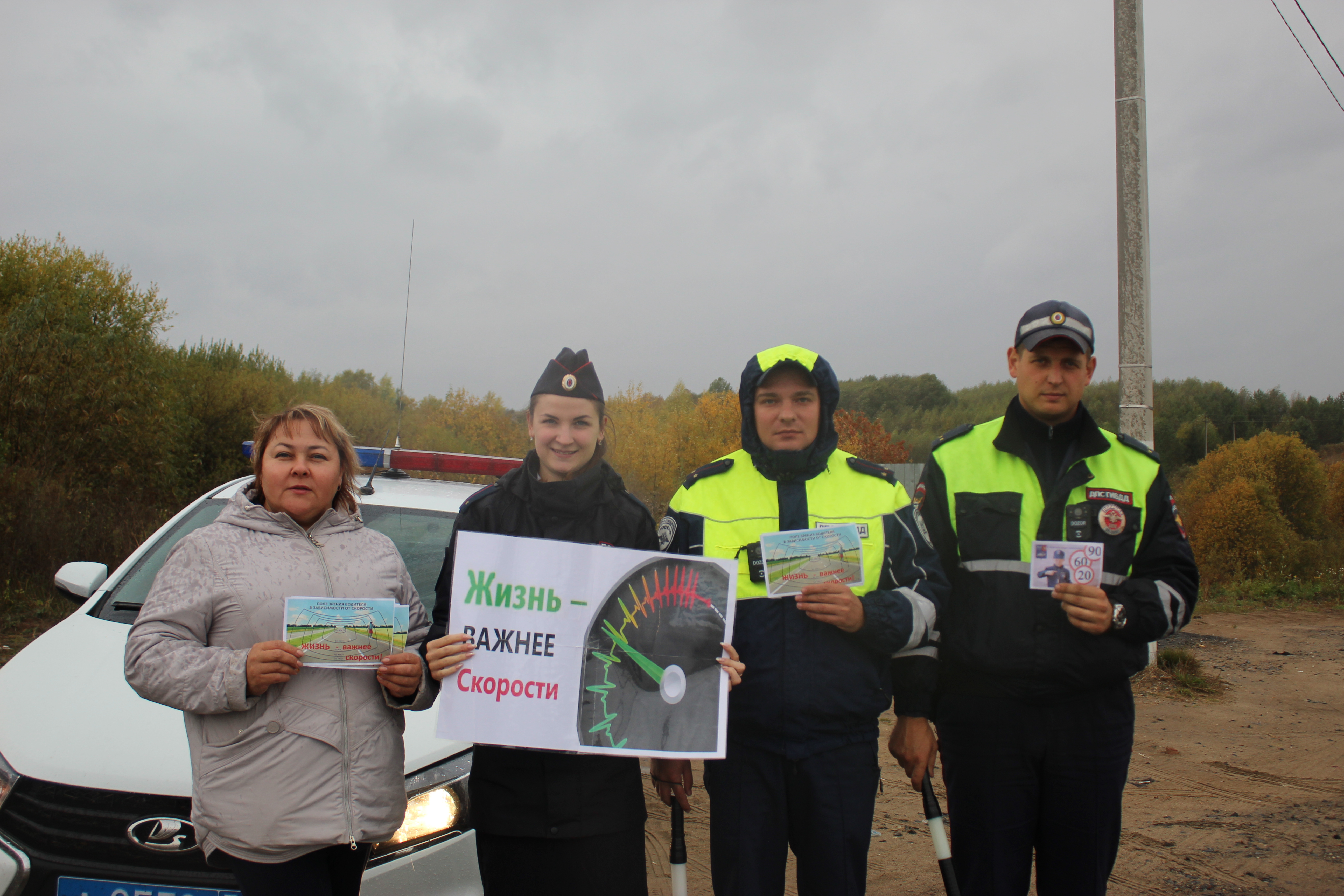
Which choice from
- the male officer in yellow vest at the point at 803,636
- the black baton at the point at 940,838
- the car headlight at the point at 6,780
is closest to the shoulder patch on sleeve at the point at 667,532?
the male officer in yellow vest at the point at 803,636

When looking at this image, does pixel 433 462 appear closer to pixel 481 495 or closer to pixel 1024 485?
pixel 481 495

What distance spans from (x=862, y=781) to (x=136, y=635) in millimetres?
1935

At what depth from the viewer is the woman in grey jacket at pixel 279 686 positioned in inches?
75.7

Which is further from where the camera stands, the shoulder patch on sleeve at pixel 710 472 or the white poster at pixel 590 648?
the shoulder patch on sleeve at pixel 710 472

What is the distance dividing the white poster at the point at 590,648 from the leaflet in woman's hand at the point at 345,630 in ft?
0.76

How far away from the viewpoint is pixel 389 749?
2.12 meters

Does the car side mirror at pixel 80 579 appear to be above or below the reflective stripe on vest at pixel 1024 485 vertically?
below

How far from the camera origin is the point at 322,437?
2213 mm

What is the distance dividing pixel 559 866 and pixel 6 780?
176cm

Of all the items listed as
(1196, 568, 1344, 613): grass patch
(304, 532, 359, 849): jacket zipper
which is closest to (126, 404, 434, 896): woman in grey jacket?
(304, 532, 359, 849): jacket zipper

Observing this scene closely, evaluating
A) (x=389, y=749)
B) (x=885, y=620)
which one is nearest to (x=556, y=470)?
(x=389, y=749)

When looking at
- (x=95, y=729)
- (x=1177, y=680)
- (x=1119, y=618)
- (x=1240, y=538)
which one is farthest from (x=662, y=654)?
(x=1240, y=538)

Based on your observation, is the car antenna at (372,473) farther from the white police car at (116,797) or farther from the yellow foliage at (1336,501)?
the yellow foliage at (1336,501)

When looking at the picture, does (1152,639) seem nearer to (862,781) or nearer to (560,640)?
(862,781)
